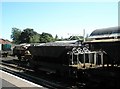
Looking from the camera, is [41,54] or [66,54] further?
[41,54]

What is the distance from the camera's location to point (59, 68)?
17859mm

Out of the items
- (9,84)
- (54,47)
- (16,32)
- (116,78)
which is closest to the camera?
(116,78)

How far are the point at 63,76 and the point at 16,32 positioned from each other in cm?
15210

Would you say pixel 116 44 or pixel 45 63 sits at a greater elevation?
pixel 116 44

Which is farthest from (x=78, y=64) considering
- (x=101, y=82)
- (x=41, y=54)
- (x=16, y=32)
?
(x=16, y=32)

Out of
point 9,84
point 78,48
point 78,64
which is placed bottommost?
point 9,84

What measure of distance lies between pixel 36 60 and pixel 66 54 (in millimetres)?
5752

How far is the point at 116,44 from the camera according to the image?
13.8 m

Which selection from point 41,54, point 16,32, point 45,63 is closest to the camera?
point 45,63

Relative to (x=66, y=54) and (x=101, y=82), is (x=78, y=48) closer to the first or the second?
(x=66, y=54)

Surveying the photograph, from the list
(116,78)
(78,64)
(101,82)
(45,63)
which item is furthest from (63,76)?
(116,78)

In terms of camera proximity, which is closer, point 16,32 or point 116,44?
point 116,44

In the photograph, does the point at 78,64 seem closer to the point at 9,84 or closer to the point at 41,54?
the point at 9,84

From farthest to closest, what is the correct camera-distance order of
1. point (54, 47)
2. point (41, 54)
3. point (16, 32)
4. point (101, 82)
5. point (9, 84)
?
1. point (16, 32)
2. point (41, 54)
3. point (54, 47)
4. point (9, 84)
5. point (101, 82)
